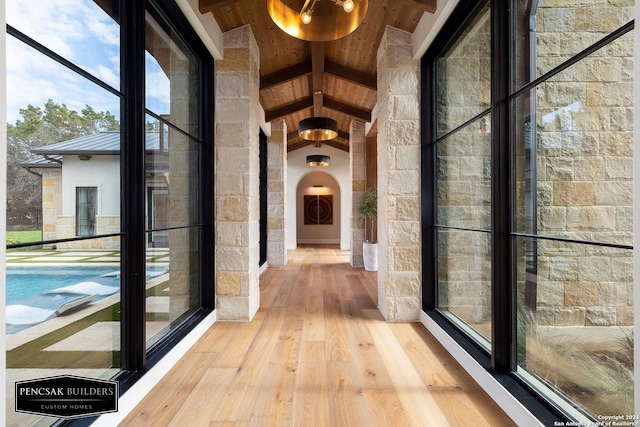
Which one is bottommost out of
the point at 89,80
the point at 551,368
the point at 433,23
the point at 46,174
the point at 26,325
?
the point at 551,368

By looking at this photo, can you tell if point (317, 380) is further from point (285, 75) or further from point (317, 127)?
point (285, 75)

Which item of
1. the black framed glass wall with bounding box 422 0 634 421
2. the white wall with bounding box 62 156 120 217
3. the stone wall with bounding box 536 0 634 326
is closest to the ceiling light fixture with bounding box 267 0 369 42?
the black framed glass wall with bounding box 422 0 634 421

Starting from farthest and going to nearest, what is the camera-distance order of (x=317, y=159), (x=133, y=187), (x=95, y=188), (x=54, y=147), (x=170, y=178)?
1. (x=317, y=159)
2. (x=170, y=178)
3. (x=133, y=187)
4. (x=95, y=188)
5. (x=54, y=147)

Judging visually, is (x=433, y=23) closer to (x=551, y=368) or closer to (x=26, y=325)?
(x=551, y=368)

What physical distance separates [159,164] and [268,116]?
146 inches

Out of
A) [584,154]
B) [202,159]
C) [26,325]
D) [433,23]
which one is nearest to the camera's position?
[26,325]

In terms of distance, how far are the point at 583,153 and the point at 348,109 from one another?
4627mm

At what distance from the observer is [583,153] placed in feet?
4.08

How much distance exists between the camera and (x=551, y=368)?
1.41 m

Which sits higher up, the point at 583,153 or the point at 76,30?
the point at 76,30

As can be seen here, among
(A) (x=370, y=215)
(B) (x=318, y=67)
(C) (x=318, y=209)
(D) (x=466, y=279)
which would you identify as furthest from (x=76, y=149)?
(C) (x=318, y=209)

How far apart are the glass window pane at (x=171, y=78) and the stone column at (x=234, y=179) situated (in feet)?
0.80

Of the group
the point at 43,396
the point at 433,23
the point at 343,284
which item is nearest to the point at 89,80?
the point at 43,396

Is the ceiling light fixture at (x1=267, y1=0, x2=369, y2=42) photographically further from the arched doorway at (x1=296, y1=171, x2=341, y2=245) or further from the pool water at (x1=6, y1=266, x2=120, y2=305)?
the arched doorway at (x1=296, y1=171, x2=341, y2=245)
